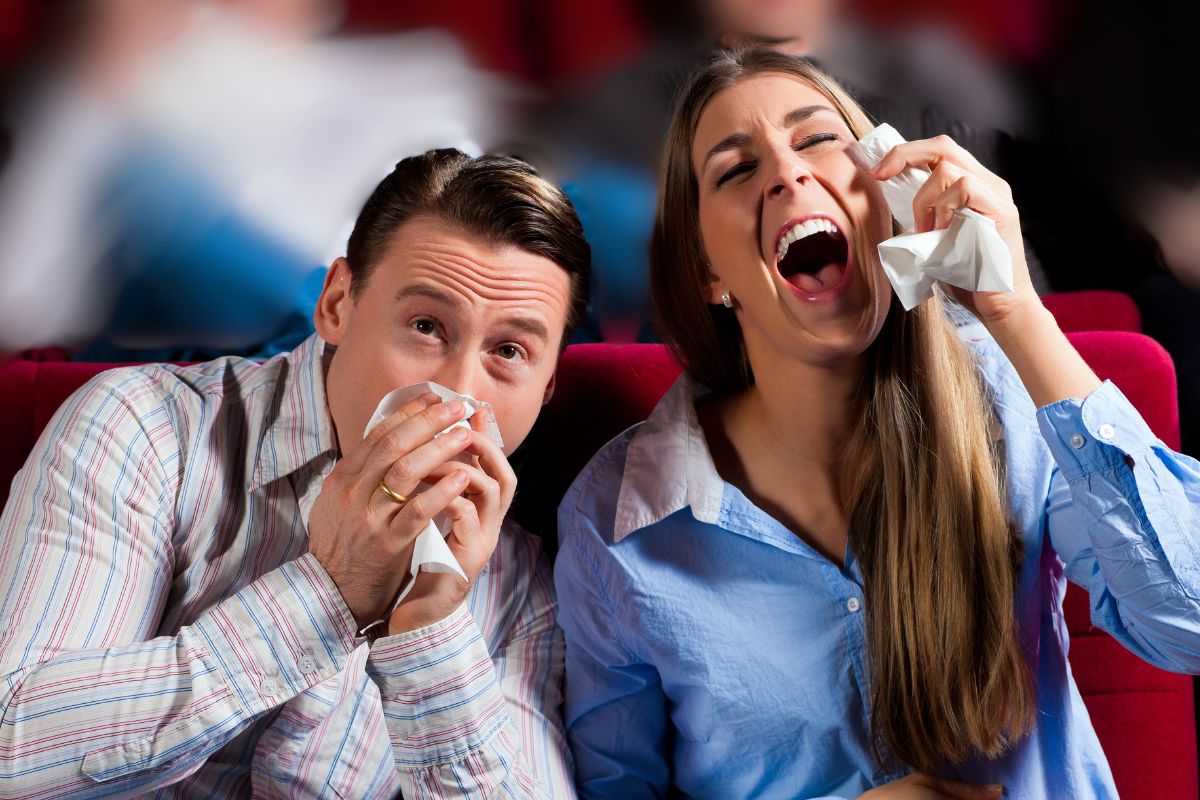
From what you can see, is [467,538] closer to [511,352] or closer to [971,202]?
[511,352]

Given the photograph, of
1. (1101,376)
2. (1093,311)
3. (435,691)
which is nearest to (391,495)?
(435,691)

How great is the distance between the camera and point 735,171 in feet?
4.28

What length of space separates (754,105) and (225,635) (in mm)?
828

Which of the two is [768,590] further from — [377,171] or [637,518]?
[377,171]

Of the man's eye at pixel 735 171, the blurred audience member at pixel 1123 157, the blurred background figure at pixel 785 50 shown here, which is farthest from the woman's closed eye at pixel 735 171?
the blurred audience member at pixel 1123 157

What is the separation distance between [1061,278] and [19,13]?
2697 mm

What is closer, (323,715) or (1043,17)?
(323,715)

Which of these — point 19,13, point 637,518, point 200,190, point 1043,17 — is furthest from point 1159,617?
point 19,13

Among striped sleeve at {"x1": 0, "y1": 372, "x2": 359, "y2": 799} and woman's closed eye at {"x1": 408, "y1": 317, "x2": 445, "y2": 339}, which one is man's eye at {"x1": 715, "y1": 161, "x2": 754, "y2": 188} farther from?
striped sleeve at {"x1": 0, "y1": 372, "x2": 359, "y2": 799}

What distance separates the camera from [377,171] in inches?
113

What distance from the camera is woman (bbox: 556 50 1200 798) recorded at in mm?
1167

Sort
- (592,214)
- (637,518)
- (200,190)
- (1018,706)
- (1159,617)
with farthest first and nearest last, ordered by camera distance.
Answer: (200,190)
(592,214)
(637,518)
(1018,706)
(1159,617)

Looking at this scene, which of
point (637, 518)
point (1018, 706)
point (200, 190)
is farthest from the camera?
point (200, 190)

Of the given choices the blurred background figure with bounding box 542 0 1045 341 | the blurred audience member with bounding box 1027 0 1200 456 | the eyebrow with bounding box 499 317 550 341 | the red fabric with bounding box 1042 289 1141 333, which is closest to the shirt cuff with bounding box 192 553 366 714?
the eyebrow with bounding box 499 317 550 341
